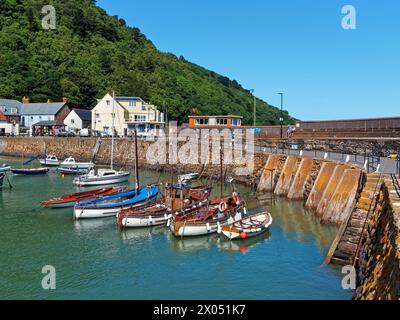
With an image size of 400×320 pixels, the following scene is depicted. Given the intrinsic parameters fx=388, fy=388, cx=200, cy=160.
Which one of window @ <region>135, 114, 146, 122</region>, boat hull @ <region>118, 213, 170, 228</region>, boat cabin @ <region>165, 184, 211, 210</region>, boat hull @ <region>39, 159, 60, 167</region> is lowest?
boat hull @ <region>118, 213, 170, 228</region>

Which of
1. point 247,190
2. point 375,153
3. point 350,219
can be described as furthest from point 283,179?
point 350,219

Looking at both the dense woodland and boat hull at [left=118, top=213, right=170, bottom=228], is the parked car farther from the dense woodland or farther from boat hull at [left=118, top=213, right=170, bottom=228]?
boat hull at [left=118, top=213, right=170, bottom=228]

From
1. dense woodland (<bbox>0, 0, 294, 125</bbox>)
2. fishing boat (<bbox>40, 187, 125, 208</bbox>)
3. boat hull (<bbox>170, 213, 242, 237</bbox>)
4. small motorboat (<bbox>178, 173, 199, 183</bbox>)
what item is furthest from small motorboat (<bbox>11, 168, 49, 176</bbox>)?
dense woodland (<bbox>0, 0, 294, 125</bbox>)

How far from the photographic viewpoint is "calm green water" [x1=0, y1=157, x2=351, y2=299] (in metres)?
20.7

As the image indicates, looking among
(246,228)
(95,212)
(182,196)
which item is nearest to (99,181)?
(95,212)

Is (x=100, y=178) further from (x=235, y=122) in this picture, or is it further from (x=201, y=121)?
(x=235, y=122)

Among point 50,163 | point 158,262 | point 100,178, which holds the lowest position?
point 158,262

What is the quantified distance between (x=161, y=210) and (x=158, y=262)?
9.46m

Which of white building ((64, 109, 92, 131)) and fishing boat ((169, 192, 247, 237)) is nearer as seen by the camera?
fishing boat ((169, 192, 247, 237))

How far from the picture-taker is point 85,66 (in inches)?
5261

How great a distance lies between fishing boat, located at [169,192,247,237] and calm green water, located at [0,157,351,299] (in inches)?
29.5

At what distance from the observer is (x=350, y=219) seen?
72.7ft

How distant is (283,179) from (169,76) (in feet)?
379
